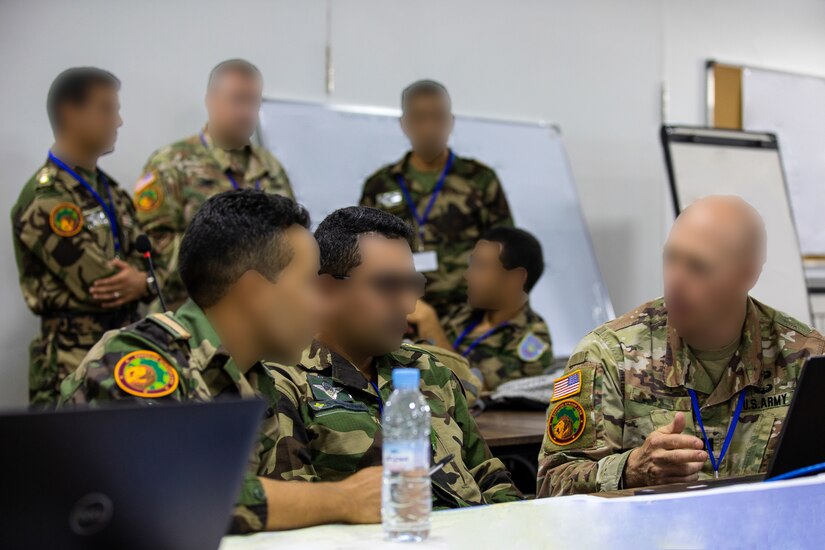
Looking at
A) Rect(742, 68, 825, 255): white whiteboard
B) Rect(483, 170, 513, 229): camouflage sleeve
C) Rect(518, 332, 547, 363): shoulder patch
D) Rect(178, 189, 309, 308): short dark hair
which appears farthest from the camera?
Rect(742, 68, 825, 255): white whiteboard

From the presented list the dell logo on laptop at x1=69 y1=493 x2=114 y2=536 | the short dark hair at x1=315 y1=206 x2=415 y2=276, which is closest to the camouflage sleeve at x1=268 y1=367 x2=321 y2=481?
the short dark hair at x1=315 y1=206 x2=415 y2=276

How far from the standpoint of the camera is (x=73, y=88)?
12.2 feet

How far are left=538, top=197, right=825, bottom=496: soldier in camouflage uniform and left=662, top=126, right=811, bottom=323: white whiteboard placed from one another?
10.3ft

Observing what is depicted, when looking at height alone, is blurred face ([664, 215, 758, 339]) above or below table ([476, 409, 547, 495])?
above

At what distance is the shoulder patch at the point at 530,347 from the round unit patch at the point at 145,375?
2.52 metres

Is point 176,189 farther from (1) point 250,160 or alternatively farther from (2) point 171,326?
(2) point 171,326

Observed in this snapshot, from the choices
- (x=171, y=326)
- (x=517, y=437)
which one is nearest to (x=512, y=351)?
(x=517, y=437)

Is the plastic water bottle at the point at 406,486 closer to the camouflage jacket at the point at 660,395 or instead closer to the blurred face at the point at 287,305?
the blurred face at the point at 287,305

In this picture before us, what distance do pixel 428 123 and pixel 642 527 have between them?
343 cm

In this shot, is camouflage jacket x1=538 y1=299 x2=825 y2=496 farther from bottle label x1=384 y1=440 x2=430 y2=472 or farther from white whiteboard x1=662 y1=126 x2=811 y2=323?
white whiteboard x1=662 y1=126 x2=811 y2=323

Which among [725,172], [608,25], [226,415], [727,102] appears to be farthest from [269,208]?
[727,102]

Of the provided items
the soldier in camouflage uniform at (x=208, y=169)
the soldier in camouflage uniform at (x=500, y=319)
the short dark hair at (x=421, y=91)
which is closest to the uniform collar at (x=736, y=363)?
the soldier in camouflage uniform at (x=500, y=319)

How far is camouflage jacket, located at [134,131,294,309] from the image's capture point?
156 inches

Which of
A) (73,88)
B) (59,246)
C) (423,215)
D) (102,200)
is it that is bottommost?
(59,246)
